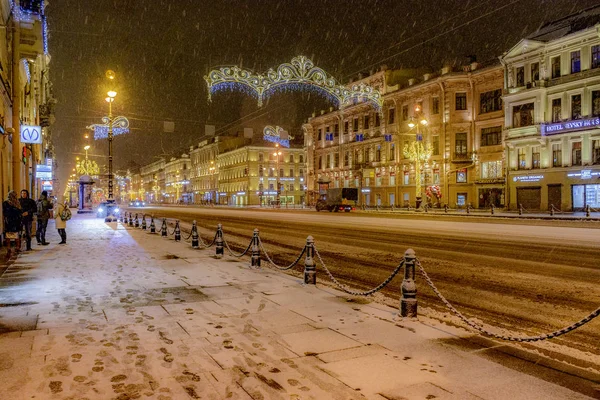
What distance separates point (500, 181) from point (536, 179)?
5.02 metres

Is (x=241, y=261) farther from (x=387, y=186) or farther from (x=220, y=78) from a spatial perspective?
(x=387, y=186)

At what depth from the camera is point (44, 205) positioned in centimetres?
1689

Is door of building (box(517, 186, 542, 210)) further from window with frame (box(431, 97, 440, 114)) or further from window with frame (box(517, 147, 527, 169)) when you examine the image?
window with frame (box(431, 97, 440, 114))

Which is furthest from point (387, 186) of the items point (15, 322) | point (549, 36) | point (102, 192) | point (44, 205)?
point (102, 192)

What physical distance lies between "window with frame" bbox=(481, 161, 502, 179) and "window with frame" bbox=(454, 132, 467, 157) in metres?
3.06

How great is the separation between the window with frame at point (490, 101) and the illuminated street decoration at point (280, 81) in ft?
100

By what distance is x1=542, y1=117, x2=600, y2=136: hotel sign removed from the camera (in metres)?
38.3

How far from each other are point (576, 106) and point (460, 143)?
14058 mm

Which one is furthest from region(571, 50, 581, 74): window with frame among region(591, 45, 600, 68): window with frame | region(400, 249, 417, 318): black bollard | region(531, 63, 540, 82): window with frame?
region(400, 249, 417, 318): black bollard

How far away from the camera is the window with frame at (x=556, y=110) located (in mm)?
41412

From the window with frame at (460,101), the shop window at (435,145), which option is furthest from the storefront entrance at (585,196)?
the shop window at (435,145)

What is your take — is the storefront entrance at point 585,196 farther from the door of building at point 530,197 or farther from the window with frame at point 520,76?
the window with frame at point 520,76

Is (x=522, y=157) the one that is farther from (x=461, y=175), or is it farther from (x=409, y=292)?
(x=409, y=292)

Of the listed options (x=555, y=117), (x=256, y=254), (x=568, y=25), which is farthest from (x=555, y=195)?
(x=256, y=254)
